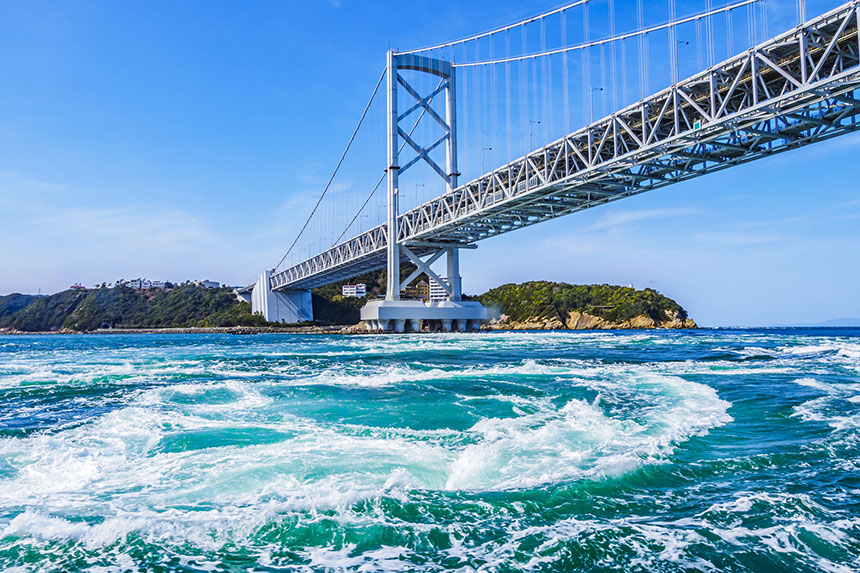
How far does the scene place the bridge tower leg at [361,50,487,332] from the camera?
39.2m

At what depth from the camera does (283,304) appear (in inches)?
2514

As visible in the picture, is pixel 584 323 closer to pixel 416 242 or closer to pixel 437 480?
pixel 416 242

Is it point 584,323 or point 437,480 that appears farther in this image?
point 584,323

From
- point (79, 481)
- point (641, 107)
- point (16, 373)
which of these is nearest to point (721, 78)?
point (641, 107)

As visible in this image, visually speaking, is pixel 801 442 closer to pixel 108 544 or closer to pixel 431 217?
pixel 108 544

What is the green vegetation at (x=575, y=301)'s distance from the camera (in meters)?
65.8

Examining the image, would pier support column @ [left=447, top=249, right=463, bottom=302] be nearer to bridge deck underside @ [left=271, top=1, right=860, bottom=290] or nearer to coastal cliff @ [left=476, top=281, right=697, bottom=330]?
bridge deck underside @ [left=271, top=1, right=860, bottom=290]

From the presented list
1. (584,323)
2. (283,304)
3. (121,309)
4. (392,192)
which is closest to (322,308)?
(283,304)

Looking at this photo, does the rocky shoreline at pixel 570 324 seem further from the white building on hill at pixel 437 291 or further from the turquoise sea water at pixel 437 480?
the turquoise sea water at pixel 437 480

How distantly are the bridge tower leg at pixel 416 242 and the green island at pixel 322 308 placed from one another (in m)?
21.0

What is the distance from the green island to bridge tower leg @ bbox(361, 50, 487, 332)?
20953 mm

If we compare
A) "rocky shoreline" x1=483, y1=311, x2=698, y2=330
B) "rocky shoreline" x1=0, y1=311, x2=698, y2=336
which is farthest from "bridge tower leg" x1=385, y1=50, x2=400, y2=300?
"rocky shoreline" x1=483, y1=311, x2=698, y2=330

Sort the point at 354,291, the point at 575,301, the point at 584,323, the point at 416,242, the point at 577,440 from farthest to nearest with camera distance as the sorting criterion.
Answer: the point at 354,291 < the point at 575,301 < the point at 584,323 < the point at 416,242 < the point at 577,440

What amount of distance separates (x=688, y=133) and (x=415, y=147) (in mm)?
24113
